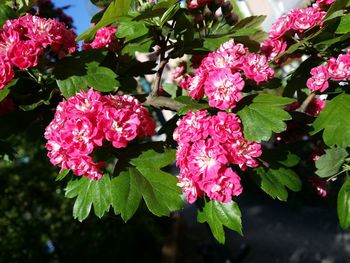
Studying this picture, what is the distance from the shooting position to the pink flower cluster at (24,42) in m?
1.48

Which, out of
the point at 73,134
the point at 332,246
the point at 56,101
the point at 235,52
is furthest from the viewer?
the point at 332,246

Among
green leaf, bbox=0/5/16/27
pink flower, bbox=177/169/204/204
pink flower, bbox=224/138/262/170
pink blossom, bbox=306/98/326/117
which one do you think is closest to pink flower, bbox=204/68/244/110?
pink flower, bbox=224/138/262/170

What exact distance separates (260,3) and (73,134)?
10.8m

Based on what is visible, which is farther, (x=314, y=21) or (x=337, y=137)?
(x=314, y=21)

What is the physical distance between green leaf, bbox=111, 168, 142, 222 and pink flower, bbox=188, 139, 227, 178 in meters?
0.23

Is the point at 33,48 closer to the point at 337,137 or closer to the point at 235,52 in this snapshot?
the point at 235,52

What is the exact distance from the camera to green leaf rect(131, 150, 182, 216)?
1.44 meters

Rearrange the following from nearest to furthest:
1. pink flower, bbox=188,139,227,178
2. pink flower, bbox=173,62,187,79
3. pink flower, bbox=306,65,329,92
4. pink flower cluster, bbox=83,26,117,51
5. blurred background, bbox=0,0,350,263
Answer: pink flower, bbox=188,139,227,178, pink flower, bbox=306,65,329,92, pink flower cluster, bbox=83,26,117,51, pink flower, bbox=173,62,187,79, blurred background, bbox=0,0,350,263

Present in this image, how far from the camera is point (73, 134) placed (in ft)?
4.39

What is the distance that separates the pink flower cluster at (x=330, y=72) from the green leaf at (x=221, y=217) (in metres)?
0.52

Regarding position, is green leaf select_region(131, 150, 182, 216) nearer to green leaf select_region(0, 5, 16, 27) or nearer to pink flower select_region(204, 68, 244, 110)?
pink flower select_region(204, 68, 244, 110)

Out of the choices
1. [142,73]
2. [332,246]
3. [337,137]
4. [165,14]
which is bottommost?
[332,246]

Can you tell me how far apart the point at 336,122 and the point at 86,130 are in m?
0.82

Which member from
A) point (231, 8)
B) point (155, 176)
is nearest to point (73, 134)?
point (155, 176)
